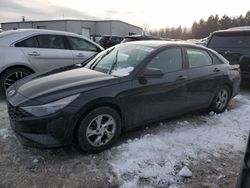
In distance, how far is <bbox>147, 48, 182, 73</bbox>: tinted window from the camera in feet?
14.9

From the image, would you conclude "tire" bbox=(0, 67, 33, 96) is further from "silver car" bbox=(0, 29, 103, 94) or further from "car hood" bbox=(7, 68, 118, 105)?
"car hood" bbox=(7, 68, 118, 105)

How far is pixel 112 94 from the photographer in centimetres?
389

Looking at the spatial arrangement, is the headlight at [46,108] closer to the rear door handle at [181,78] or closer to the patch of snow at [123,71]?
the patch of snow at [123,71]

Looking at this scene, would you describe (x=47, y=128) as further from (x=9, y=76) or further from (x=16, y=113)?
(x=9, y=76)

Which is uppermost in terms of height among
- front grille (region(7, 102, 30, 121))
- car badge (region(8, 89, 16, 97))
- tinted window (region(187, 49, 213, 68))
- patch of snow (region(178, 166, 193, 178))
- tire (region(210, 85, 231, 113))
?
tinted window (region(187, 49, 213, 68))

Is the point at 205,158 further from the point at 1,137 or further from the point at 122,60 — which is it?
the point at 1,137

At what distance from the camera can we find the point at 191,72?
502cm

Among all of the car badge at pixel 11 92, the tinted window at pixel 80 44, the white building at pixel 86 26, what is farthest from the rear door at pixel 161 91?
the white building at pixel 86 26

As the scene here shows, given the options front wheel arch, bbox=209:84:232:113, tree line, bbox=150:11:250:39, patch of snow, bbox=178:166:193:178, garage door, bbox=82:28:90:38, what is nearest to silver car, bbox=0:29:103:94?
front wheel arch, bbox=209:84:232:113

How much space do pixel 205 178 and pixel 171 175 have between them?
0.41 meters

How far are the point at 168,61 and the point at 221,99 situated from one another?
175 centimetres

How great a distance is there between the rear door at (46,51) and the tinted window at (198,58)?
3235 millimetres

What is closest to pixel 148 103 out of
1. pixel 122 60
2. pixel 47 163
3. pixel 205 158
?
pixel 122 60

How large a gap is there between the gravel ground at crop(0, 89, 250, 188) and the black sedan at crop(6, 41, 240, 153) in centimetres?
25
